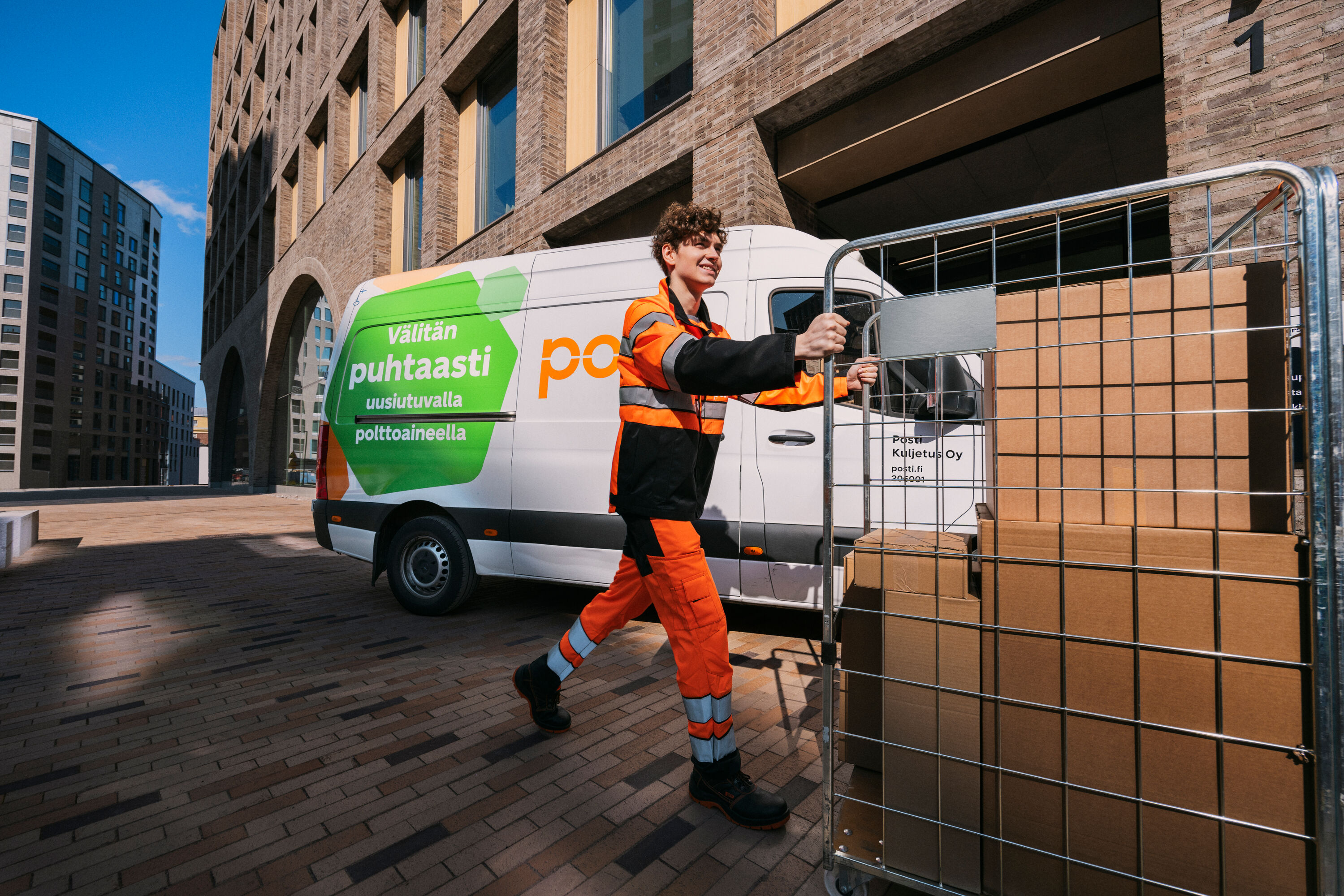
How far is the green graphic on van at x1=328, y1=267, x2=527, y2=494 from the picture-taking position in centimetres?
454

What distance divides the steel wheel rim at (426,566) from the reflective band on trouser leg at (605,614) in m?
2.47

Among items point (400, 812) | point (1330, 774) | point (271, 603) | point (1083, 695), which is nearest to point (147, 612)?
point (271, 603)

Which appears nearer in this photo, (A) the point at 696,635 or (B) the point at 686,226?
(A) the point at 696,635

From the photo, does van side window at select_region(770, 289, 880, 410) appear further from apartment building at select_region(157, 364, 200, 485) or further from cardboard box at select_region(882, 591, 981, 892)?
apartment building at select_region(157, 364, 200, 485)

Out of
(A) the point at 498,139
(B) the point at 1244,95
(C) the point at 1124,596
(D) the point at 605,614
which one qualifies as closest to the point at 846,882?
(C) the point at 1124,596

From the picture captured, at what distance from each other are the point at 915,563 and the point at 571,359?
3.08 metres

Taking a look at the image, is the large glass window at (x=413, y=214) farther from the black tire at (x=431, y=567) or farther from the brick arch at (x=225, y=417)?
the brick arch at (x=225, y=417)

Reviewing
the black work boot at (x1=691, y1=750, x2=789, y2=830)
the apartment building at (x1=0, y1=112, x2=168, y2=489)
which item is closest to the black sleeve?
the black work boot at (x1=691, y1=750, x2=789, y2=830)

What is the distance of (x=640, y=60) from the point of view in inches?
374

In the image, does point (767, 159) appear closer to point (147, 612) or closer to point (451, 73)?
point (147, 612)

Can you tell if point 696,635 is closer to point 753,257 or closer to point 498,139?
point 753,257

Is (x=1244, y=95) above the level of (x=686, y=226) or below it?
above

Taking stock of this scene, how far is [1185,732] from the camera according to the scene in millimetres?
1273

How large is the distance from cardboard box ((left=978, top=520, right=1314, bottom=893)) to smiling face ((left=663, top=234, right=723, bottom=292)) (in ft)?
4.16
